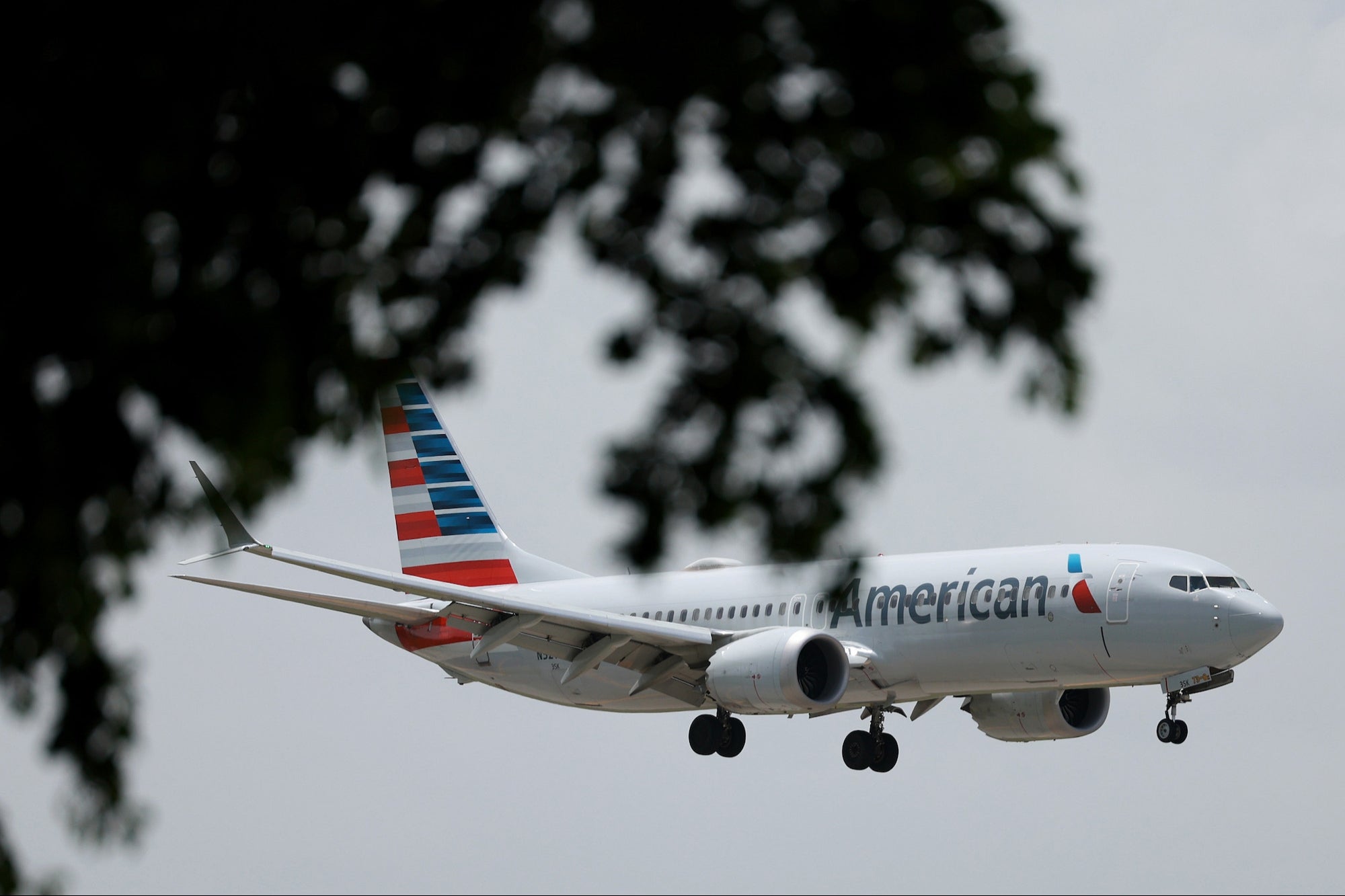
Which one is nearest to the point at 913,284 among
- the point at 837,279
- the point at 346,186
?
the point at 837,279

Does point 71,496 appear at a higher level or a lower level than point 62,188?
lower

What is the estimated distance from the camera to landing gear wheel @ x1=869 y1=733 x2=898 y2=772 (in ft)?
120

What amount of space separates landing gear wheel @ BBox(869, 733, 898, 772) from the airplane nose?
8.49 m

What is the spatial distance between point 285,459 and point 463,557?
34.8m

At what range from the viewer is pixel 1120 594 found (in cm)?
3059

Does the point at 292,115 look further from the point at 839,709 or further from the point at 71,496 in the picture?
the point at 839,709

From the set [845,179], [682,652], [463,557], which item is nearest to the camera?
[845,179]

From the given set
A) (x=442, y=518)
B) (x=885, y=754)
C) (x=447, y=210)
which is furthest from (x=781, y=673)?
(x=447, y=210)

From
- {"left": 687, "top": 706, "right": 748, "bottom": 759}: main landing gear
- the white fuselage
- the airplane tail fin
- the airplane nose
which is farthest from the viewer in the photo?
the airplane tail fin

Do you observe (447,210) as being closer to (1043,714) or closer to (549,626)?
(549,626)

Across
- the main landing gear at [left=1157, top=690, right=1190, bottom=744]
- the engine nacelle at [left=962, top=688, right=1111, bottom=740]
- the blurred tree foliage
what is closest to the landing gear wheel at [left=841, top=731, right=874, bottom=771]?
the engine nacelle at [left=962, top=688, right=1111, bottom=740]

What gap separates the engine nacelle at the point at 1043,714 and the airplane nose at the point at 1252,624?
6270 mm

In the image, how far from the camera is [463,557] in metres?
41.8

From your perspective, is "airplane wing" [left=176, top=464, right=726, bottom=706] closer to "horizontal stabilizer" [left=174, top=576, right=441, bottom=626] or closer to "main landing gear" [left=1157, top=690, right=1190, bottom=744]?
"horizontal stabilizer" [left=174, top=576, right=441, bottom=626]
